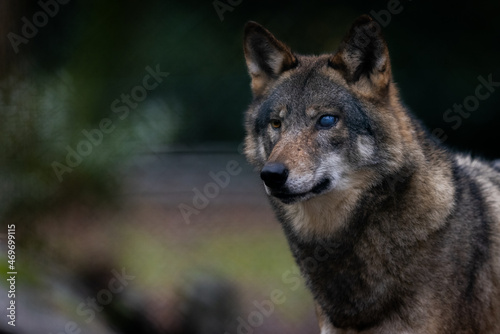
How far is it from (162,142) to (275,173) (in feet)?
8.14

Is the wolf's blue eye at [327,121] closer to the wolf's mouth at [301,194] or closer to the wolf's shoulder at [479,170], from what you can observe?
the wolf's mouth at [301,194]

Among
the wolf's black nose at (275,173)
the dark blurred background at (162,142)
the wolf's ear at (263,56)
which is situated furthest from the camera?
the dark blurred background at (162,142)

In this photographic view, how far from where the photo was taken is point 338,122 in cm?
302

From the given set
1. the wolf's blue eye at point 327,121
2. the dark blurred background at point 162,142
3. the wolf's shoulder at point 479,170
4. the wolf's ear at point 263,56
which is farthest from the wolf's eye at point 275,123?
the dark blurred background at point 162,142

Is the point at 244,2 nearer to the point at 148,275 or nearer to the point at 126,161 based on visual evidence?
the point at 126,161

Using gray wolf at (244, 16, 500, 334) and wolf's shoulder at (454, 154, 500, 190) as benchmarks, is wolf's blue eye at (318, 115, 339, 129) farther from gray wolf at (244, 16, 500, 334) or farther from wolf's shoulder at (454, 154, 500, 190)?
wolf's shoulder at (454, 154, 500, 190)

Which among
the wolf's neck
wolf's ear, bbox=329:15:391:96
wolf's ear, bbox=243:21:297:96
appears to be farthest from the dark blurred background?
wolf's ear, bbox=329:15:391:96

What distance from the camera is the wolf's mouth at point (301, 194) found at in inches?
113

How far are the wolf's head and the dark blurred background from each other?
149 centimetres

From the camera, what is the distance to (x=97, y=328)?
157 inches

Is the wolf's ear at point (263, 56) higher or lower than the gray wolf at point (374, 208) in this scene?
higher

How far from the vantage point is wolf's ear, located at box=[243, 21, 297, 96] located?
3318 mm

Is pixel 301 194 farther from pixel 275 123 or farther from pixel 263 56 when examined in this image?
pixel 263 56

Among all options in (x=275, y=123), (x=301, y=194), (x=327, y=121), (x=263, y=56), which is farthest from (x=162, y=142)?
(x=301, y=194)
